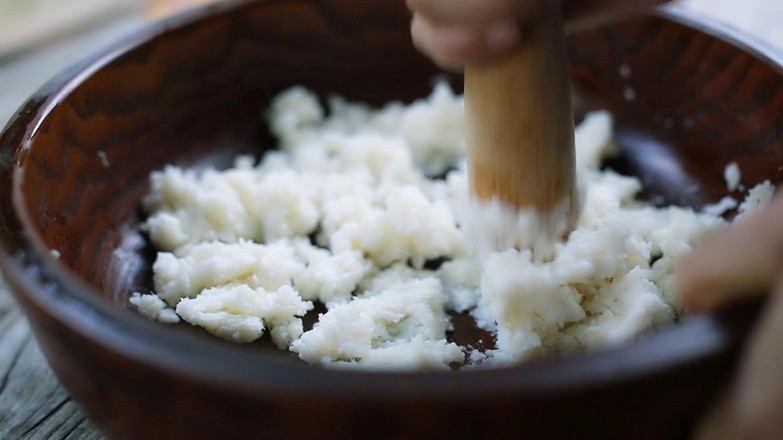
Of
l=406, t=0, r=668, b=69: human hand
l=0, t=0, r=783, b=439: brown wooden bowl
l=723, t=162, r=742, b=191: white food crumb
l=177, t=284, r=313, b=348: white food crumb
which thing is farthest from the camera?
l=723, t=162, r=742, b=191: white food crumb

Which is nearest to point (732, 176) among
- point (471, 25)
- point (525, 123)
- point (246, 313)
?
point (525, 123)

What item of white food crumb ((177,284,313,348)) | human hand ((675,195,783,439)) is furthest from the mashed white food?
human hand ((675,195,783,439))

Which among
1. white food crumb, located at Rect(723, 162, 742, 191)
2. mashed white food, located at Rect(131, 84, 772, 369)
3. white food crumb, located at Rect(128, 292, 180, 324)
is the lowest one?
white food crumb, located at Rect(128, 292, 180, 324)

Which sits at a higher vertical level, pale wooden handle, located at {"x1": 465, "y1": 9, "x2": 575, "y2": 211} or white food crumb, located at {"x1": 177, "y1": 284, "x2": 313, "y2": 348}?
pale wooden handle, located at {"x1": 465, "y1": 9, "x2": 575, "y2": 211}

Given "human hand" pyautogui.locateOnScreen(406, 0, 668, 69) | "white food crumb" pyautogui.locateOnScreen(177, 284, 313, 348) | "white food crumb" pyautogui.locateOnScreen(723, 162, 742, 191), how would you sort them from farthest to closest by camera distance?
"white food crumb" pyautogui.locateOnScreen(723, 162, 742, 191), "white food crumb" pyautogui.locateOnScreen(177, 284, 313, 348), "human hand" pyautogui.locateOnScreen(406, 0, 668, 69)

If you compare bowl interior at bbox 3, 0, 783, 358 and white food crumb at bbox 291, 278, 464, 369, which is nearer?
white food crumb at bbox 291, 278, 464, 369

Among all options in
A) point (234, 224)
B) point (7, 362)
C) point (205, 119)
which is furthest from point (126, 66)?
point (7, 362)

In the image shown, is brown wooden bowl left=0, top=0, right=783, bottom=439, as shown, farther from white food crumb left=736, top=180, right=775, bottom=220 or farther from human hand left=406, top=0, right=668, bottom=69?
human hand left=406, top=0, right=668, bottom=69

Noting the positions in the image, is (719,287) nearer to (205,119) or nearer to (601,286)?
(601,286)
